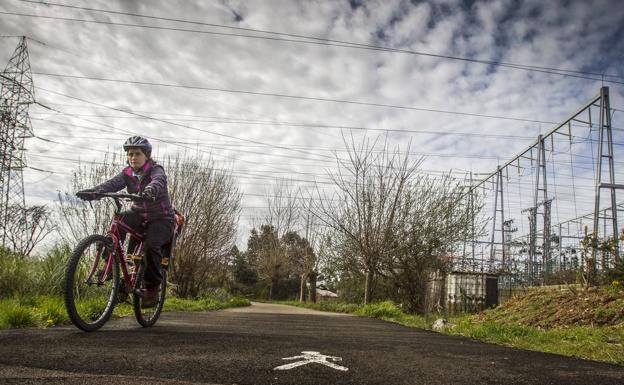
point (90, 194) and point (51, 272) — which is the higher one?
point (90, 194)

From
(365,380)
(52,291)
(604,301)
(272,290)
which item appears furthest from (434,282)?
(272,290)

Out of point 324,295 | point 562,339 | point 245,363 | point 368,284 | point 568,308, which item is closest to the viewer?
point 245,363

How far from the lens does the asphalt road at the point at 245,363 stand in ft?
8.13

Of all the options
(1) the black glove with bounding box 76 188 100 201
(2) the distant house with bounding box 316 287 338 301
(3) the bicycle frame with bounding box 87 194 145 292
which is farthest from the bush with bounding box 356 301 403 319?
(2) the distant house with bounding box 316 287 338 301

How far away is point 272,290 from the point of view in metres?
42.7

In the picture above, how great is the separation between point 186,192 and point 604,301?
12.8 metres

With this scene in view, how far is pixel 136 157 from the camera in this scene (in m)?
4.66

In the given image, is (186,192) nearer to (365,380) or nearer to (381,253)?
(381,253)

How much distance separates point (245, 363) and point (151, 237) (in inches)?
85.8

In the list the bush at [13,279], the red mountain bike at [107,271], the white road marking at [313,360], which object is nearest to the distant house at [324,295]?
the bush at [13,279]

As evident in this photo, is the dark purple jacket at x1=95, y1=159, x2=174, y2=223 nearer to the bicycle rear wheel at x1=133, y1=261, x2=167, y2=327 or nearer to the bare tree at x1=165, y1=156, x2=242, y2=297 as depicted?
the bicycle rear wheel at x1=133, y1=261, x2=167, y2=327

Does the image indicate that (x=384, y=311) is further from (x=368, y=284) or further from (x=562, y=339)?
(x=562, y=339)

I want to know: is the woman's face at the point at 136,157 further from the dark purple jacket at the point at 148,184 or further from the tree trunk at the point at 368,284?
the tree trunk at the point at 368,284

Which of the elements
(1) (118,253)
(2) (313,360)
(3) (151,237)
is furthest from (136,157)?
(2) (313,360)
